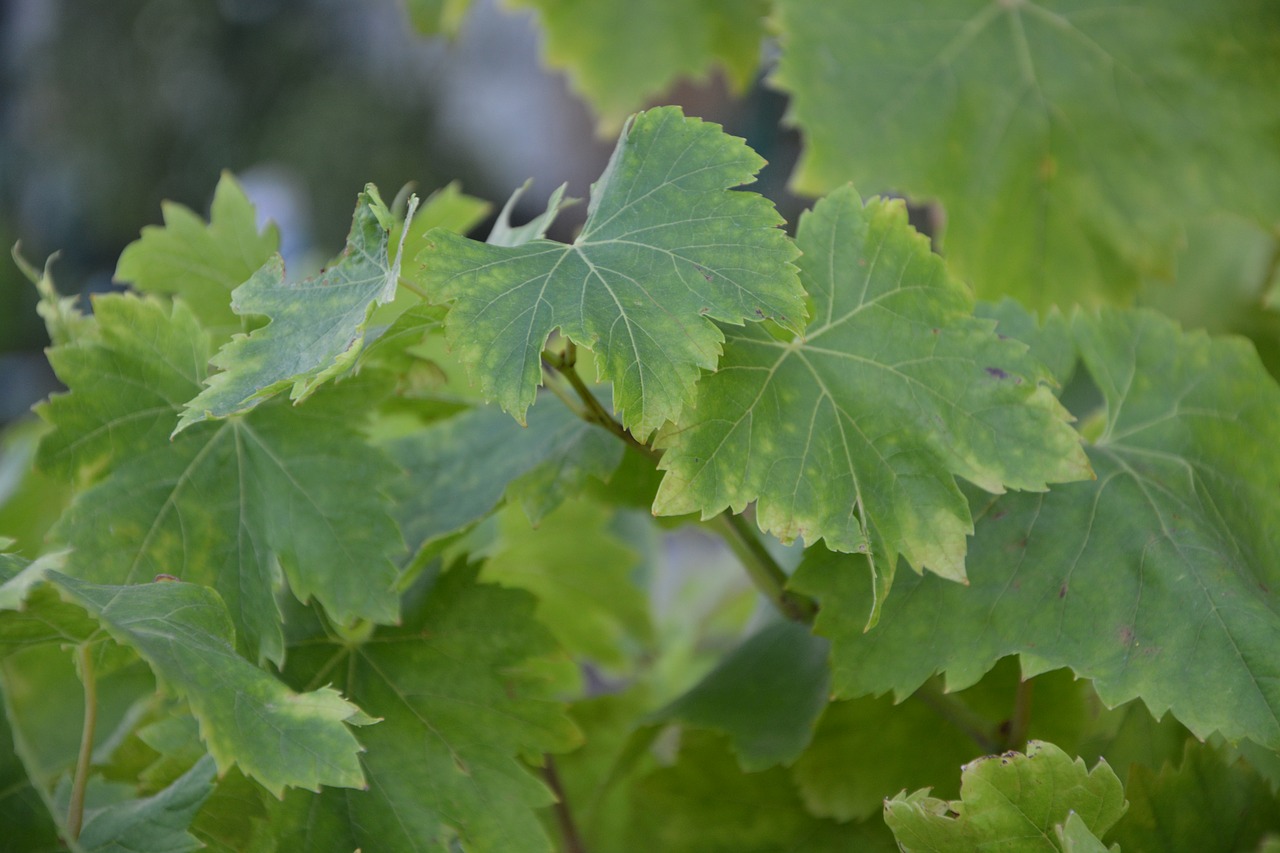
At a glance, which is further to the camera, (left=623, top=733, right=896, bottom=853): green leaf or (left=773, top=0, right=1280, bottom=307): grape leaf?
(left=773, top=0, right=1280, bottom=307): grape leaf

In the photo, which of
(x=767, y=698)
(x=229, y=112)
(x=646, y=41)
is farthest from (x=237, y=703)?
(x=229, y=112)

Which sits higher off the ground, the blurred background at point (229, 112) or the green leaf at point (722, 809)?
the green leaf at point (722, 809)

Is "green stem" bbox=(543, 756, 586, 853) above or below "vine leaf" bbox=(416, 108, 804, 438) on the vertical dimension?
below

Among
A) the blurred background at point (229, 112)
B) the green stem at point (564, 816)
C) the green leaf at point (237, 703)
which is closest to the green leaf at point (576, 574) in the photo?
the green stem at point (564, 816)

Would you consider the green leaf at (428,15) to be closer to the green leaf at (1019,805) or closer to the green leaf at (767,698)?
the green leaf at (767,698)

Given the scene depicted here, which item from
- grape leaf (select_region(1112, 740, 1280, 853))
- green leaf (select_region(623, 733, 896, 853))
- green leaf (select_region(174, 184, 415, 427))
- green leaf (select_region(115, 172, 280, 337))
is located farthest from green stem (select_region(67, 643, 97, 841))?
grape leaf (select_region(1112, 740, 1280, 853))

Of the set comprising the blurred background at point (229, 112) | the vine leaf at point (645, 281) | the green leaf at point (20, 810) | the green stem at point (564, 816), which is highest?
the vine leaf at point (645, 281)

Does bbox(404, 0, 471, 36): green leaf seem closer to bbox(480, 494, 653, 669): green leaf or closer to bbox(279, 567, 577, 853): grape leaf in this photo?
Result: bbox(480, 494, 653, 669): green leaf

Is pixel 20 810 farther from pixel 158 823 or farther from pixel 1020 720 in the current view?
pixel 1020 720

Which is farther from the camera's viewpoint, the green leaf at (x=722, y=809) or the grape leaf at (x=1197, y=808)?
the green leaf at (x=722, y=809)
